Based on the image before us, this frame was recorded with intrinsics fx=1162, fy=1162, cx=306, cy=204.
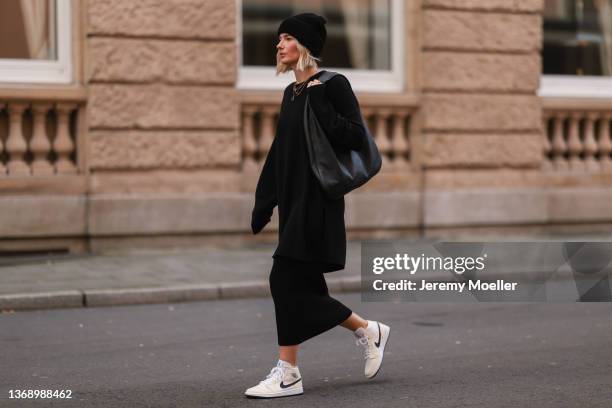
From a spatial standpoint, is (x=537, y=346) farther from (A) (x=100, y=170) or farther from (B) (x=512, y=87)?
(B) (x=512, y=87)

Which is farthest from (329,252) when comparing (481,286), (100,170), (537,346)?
(100,170)

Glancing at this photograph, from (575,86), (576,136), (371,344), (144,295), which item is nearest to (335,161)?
(371,344)

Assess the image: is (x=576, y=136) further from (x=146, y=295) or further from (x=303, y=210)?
(x=303, y=210)

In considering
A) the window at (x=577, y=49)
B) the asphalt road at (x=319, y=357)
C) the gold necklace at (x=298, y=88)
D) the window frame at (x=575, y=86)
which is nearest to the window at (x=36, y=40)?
the asphalt road at (x=319, y=357)

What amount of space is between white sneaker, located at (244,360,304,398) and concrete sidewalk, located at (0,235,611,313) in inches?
160

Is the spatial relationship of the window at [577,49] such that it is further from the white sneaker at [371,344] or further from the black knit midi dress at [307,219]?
the black knit midi dress at [307,219]

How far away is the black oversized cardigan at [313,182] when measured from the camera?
609cm

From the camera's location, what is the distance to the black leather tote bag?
19.8ft

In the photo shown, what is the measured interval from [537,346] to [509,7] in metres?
7.94

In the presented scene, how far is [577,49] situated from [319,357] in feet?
33.3

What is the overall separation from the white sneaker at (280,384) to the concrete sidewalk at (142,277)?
13.3ft

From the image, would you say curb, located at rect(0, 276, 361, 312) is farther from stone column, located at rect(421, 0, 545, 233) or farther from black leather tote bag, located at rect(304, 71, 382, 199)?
black leather tote bag, located at rect(304, 71, 382, 199)

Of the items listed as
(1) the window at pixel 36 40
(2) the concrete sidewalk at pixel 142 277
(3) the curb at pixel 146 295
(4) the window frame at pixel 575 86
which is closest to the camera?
(3) the curb at pixel 146 295

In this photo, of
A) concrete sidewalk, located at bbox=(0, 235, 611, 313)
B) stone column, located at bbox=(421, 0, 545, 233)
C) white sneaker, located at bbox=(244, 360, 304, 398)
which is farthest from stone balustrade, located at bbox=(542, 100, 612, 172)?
white sneaker, located at bbox=(244, 360, 304, 398)
